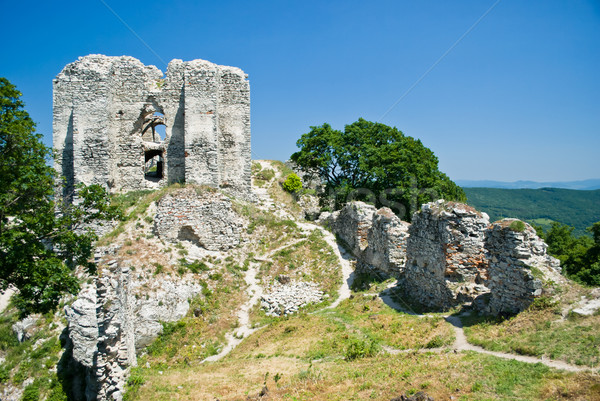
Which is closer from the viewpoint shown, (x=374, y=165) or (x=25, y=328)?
(x=25, y=328)

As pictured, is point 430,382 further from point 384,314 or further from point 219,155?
point 219,155

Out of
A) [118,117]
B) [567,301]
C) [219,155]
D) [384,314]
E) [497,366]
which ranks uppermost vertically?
[118,117]

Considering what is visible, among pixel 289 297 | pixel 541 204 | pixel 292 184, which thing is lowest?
pixel 289 297

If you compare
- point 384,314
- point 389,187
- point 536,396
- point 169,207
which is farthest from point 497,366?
point 389,187

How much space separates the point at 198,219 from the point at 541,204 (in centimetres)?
14754

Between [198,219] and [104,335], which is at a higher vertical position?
[198,219]

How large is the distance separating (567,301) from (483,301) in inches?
99.4

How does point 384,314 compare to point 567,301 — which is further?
point 384,314

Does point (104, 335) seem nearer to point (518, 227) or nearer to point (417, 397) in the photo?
point (417, 397)

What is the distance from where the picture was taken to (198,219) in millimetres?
20031

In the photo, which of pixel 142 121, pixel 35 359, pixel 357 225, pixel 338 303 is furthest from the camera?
pixel 142 121

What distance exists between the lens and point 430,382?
24.0 ft

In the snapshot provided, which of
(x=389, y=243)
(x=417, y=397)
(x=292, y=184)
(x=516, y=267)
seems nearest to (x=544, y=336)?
(x=516, y=267)

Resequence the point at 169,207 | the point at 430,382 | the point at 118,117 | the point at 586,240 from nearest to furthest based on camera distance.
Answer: the point at 430,382 → the point at 169,207 → the point at 118,117 → the point at 586,240
